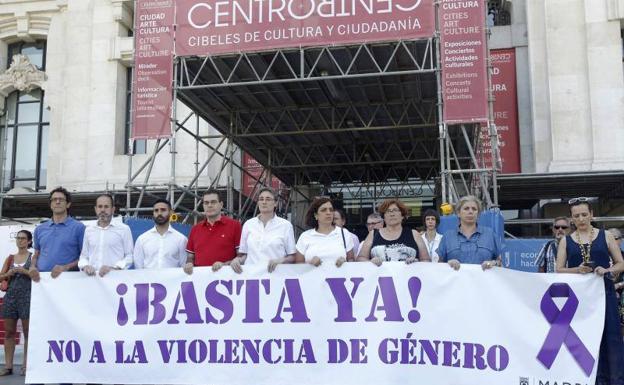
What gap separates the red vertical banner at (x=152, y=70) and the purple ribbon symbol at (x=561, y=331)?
9411 mm

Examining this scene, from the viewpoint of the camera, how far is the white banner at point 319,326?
554 cm

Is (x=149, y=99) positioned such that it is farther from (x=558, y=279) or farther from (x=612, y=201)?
(x=612, y=201)

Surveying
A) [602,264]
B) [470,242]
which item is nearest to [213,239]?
[470,242]

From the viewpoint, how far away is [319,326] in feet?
19.2

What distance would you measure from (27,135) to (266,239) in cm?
2006

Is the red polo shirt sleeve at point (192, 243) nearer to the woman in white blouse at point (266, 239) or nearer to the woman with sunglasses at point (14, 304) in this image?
the woman in white blouse at point (266, 239)

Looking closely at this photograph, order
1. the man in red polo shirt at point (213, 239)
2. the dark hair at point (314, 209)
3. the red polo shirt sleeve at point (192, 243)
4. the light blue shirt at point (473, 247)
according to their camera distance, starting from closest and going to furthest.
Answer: the light blue shirt at point (473, 247) < the dark hair at point (314, 209) < the man in red polo shirt at point (213, 239) < the red polo shirt sleeve at point (192, 243)

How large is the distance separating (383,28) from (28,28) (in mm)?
16341

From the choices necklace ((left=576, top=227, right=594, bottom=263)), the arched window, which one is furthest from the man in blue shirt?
the arched window

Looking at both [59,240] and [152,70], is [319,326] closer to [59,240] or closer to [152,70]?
[59,240]

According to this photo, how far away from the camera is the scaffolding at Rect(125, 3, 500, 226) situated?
41.0 ft

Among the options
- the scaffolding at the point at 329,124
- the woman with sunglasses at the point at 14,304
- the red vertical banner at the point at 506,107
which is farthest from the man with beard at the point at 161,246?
the red vertical banner at the point at 506,107

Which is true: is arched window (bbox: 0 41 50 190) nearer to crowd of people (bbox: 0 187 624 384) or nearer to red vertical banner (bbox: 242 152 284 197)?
red vertical banner (bbox: 242 152 284 197)

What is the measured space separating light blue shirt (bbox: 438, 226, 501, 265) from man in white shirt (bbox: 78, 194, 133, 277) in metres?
3.17
